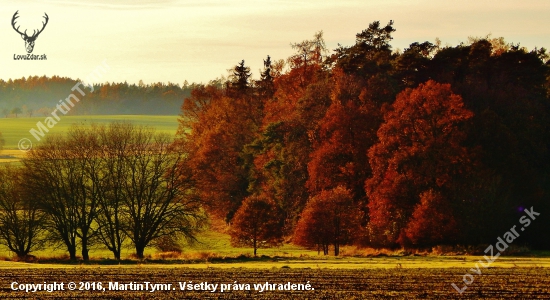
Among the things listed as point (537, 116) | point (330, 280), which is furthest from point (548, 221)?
point (330, 280)

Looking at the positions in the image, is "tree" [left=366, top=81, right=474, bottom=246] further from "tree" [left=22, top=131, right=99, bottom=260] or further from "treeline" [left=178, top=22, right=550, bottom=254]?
"tree" [left=22, top=131, right=99, bottom=260]

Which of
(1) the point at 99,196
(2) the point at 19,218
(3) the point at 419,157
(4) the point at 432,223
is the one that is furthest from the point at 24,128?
(4) the point at 432,223

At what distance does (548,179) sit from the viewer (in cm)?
6781

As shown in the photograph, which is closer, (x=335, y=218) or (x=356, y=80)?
(x=335, y=218)

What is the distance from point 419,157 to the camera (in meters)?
63.1

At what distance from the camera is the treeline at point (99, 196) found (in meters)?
66.9

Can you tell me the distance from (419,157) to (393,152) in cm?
269

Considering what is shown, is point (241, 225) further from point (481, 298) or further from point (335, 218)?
point (481, 298)

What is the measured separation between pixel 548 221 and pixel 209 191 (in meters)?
38.8

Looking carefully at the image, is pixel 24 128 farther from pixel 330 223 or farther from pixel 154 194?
pixel 330 223

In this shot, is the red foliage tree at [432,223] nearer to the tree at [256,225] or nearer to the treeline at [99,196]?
the tree at [256,225]

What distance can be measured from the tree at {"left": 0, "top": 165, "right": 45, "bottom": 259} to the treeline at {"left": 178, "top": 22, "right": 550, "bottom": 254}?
15.0m

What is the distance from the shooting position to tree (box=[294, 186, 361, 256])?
6225cm

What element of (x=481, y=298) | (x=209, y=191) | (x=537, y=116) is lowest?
(x=481, y=298)
